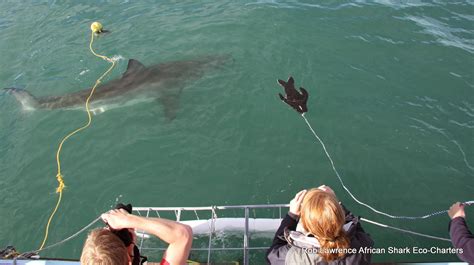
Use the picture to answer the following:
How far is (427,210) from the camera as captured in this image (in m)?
5.91

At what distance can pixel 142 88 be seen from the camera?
9180 mm

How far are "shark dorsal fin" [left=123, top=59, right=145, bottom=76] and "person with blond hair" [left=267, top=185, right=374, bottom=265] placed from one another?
24.1 feet

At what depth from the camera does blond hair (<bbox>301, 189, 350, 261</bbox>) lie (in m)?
2.97

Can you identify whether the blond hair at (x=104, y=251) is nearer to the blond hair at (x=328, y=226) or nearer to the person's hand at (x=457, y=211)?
the blond hair at (x=328, y=226)

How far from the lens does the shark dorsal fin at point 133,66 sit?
9.49m

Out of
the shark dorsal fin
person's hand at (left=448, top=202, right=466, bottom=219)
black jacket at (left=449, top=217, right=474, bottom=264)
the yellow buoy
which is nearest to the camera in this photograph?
black jacket at (left=449, top=217, right=474, bottom=264)

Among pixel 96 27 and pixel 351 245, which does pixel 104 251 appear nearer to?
pixel 351 245

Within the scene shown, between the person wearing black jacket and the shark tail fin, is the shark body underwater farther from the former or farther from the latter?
the person wearing black jacket

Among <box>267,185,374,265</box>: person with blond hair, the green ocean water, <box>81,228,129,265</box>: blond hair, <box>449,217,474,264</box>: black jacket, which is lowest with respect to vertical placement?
the green ocean water

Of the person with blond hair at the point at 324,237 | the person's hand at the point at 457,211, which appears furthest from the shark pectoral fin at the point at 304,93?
the person with blond hair at the point at 324,237

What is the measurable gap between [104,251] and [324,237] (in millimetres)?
1654

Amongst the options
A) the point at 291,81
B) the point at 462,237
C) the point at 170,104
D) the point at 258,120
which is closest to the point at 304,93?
the point at 291,81

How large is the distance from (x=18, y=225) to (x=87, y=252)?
4.55 meters

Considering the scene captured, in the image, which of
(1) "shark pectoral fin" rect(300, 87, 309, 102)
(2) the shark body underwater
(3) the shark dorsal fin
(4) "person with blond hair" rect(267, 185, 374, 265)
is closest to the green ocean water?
(1) "shark pectoral fin" rect(300, 87, 309, 102)
